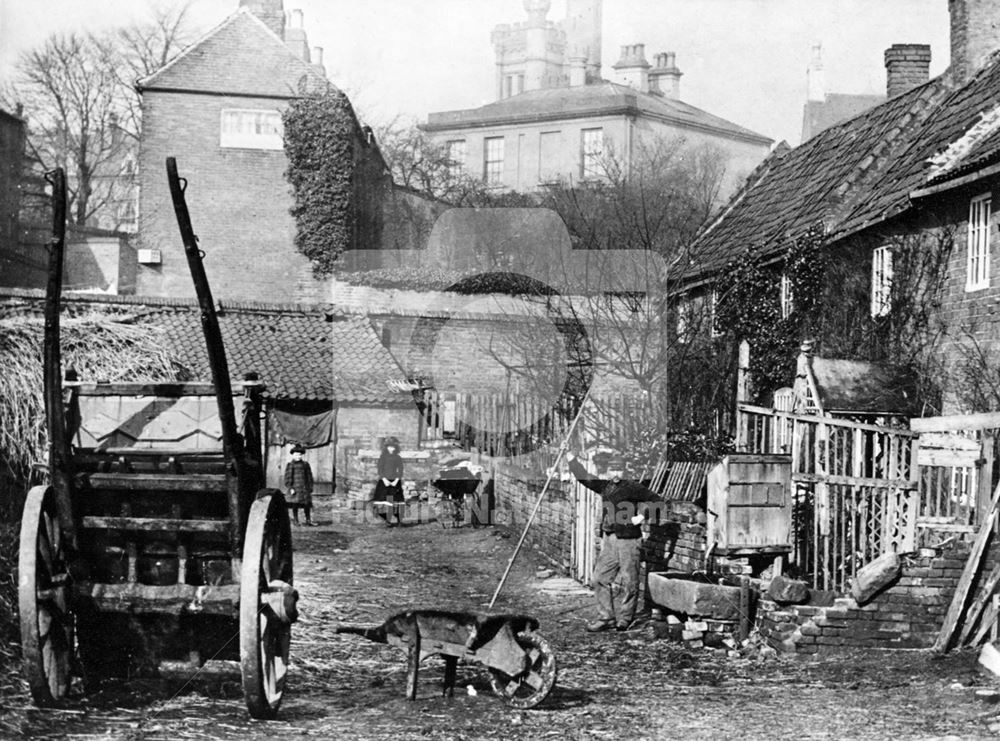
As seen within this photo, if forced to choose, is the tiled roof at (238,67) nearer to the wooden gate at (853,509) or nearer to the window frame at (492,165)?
the window frame at (492,165)

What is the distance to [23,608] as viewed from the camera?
6.41 metres

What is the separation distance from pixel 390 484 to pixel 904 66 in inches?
525

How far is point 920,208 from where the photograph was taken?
16.0 metres

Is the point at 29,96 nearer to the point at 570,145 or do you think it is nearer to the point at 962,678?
the point at 570,145

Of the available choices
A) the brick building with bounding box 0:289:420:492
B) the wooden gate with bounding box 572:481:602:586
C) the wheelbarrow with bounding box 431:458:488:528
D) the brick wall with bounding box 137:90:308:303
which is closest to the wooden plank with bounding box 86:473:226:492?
the wooden gate with bounding box 572:481:602:586

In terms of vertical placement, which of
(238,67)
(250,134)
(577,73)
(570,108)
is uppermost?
(577,73)

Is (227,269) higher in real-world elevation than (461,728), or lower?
higher

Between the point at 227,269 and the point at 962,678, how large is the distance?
2491 centimetres

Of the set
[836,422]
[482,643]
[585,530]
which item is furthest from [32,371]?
[836,422]


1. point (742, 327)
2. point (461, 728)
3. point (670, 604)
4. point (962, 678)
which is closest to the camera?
point (461, 728)

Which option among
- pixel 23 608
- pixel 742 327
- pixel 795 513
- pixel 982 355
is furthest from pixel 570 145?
pixel 23 608

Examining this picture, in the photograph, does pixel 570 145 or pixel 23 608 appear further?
pixel 570 145

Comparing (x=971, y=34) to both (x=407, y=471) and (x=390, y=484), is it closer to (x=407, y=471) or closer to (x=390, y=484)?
(x=407, y=471)

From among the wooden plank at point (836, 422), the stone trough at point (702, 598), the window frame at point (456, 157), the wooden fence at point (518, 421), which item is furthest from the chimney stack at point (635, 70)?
the stone trough at point (702, 598)
